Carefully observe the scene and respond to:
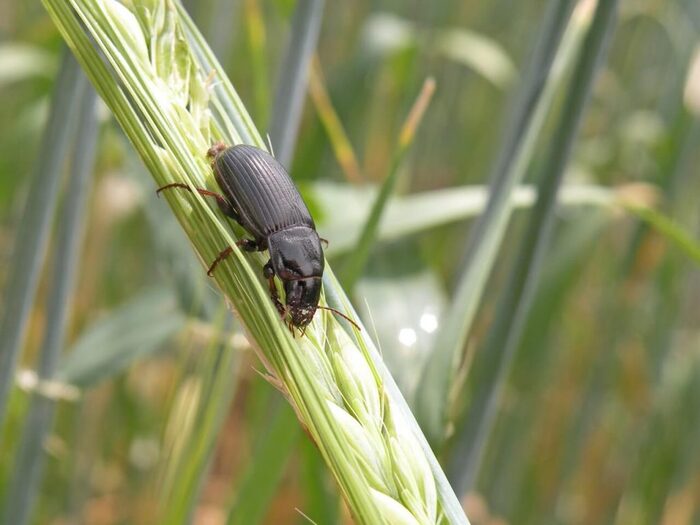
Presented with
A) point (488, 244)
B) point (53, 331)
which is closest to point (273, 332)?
point (488, 244)

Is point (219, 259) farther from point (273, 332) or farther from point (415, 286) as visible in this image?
point (415, 286)

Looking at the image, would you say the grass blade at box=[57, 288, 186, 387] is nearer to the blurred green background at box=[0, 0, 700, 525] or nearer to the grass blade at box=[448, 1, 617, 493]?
the blurred green background at box=[0, 0, 700, 525]

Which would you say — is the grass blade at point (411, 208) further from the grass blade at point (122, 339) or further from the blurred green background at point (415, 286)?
the grass blade at point (122, 339)

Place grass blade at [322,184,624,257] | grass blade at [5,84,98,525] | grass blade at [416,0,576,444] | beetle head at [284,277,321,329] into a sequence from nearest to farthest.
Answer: beetle head at [284,277,321,329] < grass blade at [416,0,576,444] < grass blade at [5,84,98,525] < grass blade at [322,184,624,257]

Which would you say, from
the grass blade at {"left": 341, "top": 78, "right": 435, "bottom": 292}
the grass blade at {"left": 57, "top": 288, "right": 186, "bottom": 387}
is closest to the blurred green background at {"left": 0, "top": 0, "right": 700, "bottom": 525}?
the grass blade at {"left": 57, "top": 288, "right": 186, "bottom": 387}

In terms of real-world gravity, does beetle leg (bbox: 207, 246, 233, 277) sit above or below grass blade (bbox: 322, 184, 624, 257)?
below

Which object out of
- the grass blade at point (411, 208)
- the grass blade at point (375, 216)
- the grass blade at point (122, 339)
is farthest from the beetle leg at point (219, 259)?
the grass blade at point (122, 339)

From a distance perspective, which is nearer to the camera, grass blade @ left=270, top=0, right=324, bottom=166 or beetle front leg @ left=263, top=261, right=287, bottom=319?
beetle front leg @ left=263, top=261, right=287, bottom=319
